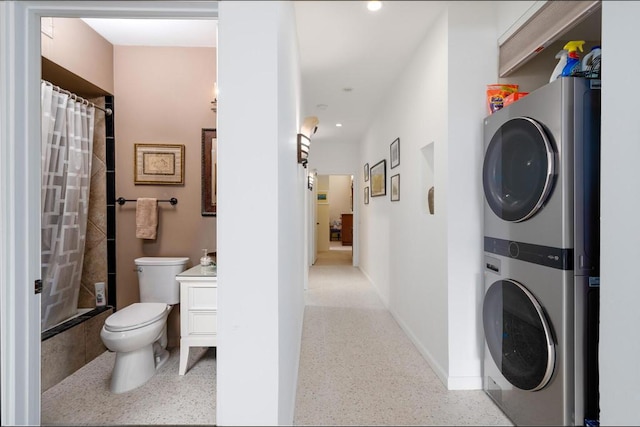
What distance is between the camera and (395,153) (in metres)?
2.76

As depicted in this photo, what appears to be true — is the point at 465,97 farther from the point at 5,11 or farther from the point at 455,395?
the point at 5,11

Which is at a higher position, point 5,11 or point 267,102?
point 5,11

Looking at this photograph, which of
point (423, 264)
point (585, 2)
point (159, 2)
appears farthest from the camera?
point (423, 264)

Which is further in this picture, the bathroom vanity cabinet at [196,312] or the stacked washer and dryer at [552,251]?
the bathroom vanity cabinet at [196,312]

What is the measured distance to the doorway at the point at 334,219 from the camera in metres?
6.86

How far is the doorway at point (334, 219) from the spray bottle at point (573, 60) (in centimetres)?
483

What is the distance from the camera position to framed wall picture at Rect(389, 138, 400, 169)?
2.66 metres

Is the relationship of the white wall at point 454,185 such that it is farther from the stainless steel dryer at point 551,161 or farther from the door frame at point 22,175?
the door frame at point 22,175

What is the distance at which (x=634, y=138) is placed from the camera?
Answer: 78cm

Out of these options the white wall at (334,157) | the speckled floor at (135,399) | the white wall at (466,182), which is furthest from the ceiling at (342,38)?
the white wall at (334,157)

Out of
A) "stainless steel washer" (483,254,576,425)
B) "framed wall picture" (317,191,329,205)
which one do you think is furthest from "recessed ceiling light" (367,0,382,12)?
"framed wall picture" (317,191,329,205)

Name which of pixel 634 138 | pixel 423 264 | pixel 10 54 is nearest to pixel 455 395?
pixel 423 264

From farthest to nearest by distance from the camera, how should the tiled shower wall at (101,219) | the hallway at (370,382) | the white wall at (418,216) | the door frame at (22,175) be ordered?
the tiled shower wall at (101,219) → the white wall at (418,216) → the hallway at (370,382) → the door frame at (22,175)

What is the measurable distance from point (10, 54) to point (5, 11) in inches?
5.3
